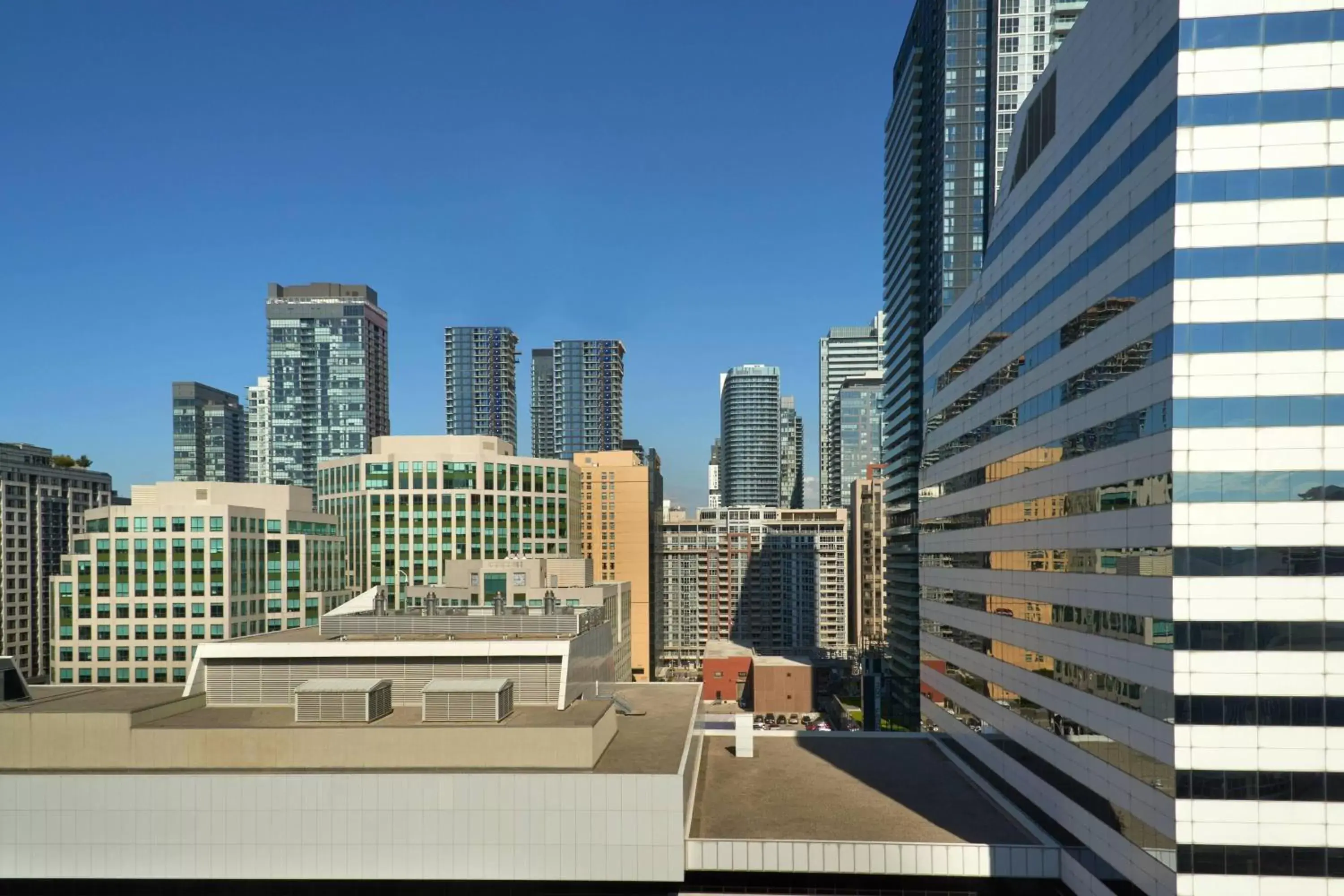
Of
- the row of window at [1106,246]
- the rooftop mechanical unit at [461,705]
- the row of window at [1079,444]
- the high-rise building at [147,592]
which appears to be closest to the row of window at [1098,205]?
the row of window at [1106,246]

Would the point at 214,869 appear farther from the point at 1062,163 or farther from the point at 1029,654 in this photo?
the point at 1062,163

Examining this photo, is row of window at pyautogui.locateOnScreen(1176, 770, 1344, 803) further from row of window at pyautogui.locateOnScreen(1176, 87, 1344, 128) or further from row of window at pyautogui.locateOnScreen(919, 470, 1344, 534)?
row of window at pyautogui.locateOnScreen(1176, 87, 1344, 128)

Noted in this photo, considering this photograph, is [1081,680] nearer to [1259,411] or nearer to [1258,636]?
[1258,636]

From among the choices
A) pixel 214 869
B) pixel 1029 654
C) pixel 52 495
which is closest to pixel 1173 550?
pixel 1029 654

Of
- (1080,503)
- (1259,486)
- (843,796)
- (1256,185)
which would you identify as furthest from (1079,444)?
(843,796)

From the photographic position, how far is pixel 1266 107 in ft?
85.0

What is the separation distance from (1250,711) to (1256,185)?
18.0 meters

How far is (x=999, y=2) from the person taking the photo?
99.4 m

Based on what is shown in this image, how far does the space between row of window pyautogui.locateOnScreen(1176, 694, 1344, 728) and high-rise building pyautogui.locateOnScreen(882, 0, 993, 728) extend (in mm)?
76632

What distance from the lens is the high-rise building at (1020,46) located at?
323 ft

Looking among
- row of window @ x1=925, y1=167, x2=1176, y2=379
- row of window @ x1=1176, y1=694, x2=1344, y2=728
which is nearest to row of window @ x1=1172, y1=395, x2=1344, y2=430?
row of window @ x1=925, y1=167, x2=1176, y2=379

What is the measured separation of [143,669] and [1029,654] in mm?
90087

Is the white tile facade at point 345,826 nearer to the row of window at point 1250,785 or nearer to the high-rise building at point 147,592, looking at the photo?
the row of window at point 1250,785

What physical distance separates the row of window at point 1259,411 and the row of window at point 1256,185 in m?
6.86
